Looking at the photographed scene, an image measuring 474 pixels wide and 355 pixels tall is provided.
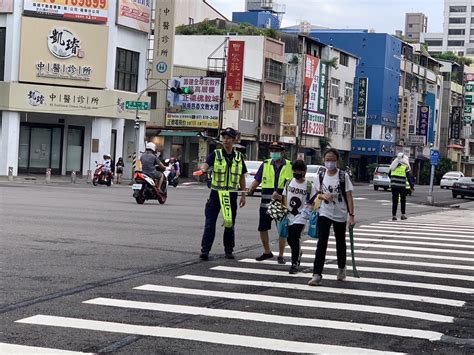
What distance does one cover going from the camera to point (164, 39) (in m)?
52.8

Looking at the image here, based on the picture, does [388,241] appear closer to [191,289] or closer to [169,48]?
[191,289]

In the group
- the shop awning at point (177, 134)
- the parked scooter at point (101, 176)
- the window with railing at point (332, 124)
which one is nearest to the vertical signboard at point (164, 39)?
the shop awning at point (177, 134)

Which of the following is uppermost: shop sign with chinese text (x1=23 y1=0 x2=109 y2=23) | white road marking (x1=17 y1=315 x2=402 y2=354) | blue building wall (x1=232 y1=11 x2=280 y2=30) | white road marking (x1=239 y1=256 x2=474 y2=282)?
blue building wall (x1=232 y1=11 x2=280 y2=30)

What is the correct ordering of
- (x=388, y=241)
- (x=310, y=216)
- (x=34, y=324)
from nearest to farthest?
(x=34, y=324) → (x=310, y=216) → (x=388, y=241)

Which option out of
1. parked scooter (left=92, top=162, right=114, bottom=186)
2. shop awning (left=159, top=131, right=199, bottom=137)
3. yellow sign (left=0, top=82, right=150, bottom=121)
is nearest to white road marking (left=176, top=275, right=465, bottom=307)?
parked scooter (left=92, top=162, right=114, bottom=186)

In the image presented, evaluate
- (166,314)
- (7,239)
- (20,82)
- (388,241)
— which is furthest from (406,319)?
(20,82)

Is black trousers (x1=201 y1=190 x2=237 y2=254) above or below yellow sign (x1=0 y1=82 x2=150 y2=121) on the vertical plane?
below

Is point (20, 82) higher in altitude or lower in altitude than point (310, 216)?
higher

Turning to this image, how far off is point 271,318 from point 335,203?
3184 millimetres

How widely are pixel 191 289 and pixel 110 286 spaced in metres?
0.92

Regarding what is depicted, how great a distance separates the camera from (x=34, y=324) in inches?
318

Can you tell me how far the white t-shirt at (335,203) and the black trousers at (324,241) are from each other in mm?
69

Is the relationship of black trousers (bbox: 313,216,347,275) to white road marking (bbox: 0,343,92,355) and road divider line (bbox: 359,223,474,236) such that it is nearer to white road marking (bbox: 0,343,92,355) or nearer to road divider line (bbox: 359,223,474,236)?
white road marking (bbox: 0,343,92,355)

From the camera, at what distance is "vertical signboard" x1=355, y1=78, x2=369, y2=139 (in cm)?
8575
